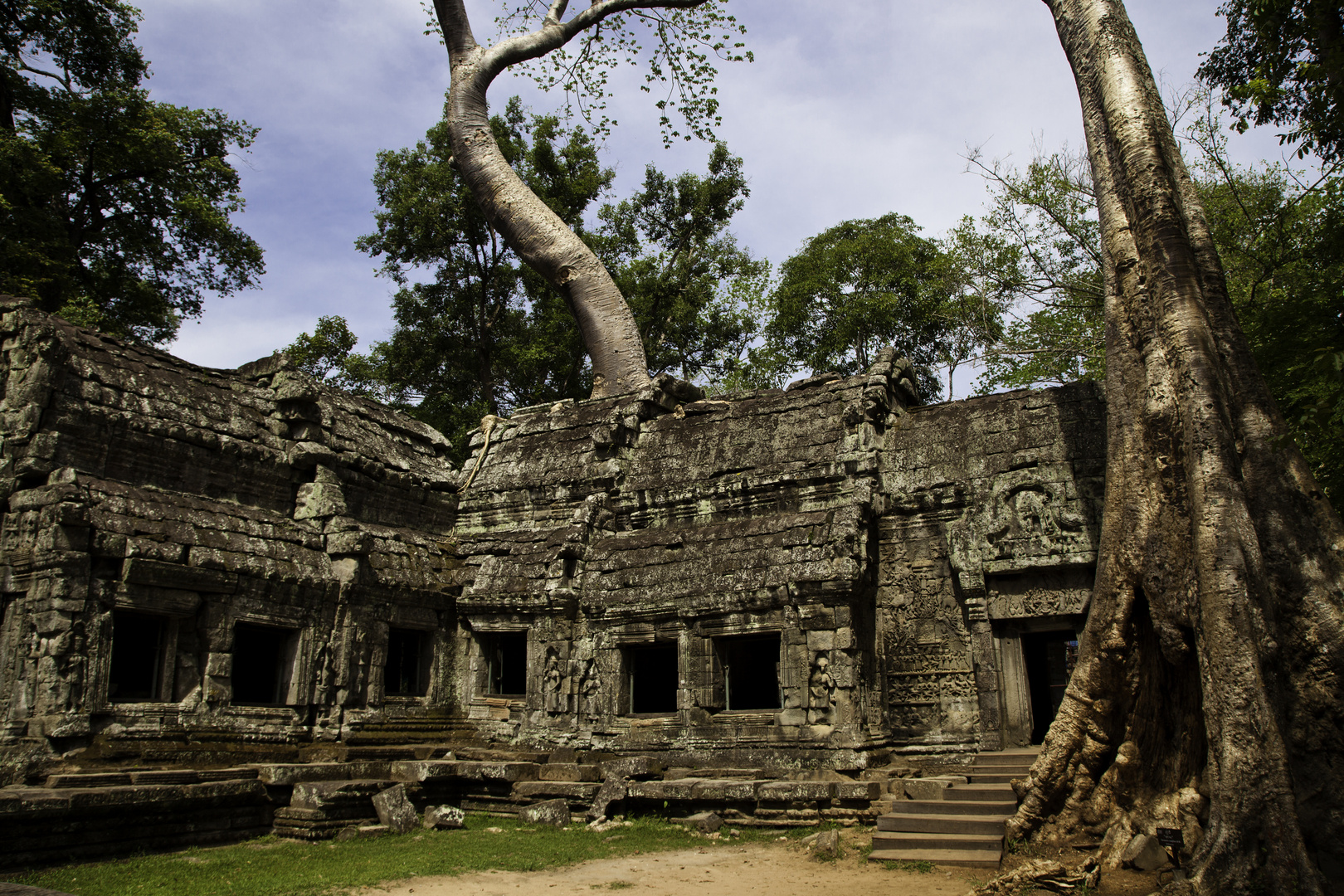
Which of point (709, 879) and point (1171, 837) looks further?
point (709, 879)

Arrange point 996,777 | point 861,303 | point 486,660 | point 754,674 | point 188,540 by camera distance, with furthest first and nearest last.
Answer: point 861,303 < point 754,674 < point 486,660 < point 188,540 < point 996,777

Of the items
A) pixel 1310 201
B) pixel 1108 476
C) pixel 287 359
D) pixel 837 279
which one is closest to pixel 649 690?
pixel 287 359

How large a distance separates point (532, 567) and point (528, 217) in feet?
31.8

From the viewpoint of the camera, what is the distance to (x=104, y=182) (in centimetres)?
2053

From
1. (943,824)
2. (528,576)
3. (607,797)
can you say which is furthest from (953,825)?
(528,576)

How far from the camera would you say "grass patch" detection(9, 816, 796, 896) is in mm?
7496

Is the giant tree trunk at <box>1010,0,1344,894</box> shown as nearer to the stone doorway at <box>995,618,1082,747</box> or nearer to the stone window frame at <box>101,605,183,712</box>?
the stone doorway at <box>995,618,1082,747</box>

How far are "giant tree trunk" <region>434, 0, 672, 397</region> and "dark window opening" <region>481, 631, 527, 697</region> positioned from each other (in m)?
6.86

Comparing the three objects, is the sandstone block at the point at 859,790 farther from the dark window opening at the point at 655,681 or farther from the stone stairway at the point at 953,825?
the dark window opening at the point at 655,681

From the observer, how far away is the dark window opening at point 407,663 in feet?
43.6

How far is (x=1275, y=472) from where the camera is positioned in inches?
283

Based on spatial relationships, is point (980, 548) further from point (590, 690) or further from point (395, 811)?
point (395, 811)

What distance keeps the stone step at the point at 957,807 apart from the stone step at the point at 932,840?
374 millimetres

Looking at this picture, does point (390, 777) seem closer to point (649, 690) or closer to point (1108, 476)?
point (649, 690)
